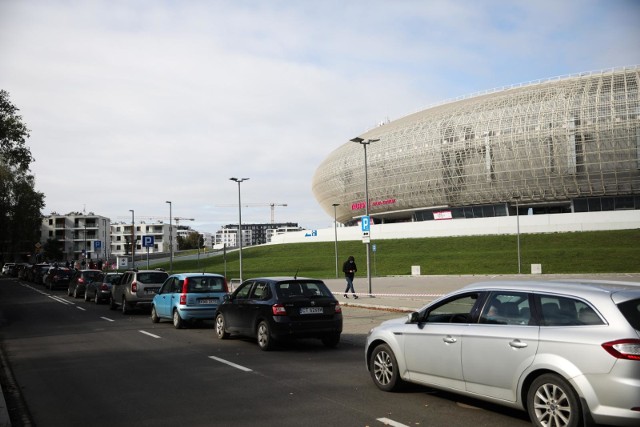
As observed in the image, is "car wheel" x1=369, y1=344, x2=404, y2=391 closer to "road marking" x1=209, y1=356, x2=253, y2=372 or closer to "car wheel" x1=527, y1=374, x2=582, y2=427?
"car wheel" x1=527, y1=374, x2=582, y2=427

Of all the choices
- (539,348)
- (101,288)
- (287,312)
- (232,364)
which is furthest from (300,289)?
(101,288)

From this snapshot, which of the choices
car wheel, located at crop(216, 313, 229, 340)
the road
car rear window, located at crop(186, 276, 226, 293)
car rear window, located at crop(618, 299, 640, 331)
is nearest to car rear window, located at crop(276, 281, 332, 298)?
the road

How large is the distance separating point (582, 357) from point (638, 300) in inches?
29.8

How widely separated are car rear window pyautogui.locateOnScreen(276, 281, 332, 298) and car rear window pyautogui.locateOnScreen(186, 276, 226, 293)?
4870mm

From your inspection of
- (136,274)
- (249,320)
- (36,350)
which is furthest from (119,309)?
(249,320)

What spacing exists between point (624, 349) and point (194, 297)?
12.4m

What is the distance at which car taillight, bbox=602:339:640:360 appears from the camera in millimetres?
4875

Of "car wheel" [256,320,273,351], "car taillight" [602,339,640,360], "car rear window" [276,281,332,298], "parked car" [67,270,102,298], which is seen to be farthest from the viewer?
"parked car" [67,270,102,298]

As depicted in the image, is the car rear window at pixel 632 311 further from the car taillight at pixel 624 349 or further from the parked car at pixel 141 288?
the parked car at pixel 141 288

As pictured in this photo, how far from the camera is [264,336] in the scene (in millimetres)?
11539

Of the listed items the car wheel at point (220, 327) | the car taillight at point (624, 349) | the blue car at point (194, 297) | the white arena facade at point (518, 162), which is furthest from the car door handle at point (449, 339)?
the white arena facade at point (518, 162)

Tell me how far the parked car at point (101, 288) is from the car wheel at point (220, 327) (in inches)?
538

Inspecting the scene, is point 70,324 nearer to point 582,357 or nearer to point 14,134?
point 582,357

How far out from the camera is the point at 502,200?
8150 cm
